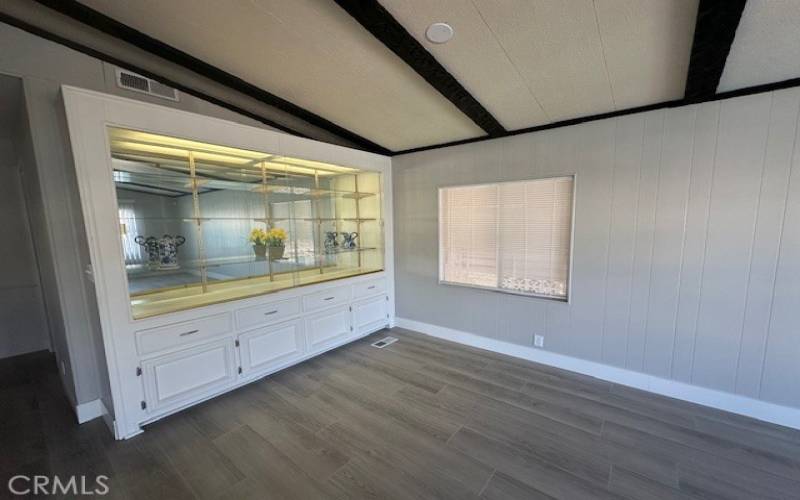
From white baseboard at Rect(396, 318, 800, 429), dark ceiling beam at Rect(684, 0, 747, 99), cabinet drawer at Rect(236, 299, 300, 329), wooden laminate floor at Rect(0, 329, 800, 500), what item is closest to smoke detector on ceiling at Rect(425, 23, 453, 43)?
dark ceiling beam at Rect(684, 0, 747, 99)

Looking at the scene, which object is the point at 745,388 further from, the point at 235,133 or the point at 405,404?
the point at 235,133

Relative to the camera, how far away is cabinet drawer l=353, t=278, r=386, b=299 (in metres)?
3.88

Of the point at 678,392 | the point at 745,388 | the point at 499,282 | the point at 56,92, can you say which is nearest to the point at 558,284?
the point at 499,282

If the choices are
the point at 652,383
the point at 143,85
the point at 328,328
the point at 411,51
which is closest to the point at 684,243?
the point at 652,383

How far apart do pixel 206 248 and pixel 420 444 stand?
8.48 ft

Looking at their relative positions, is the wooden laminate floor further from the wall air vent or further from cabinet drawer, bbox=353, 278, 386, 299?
the wall air vent

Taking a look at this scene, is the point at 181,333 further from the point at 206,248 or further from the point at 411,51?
the point at 411,51

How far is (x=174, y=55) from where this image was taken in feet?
7.80

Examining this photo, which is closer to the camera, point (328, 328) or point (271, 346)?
point (271, 346)

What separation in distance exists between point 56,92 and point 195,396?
257 cm

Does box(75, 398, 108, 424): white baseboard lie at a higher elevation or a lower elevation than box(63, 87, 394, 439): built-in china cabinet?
lower

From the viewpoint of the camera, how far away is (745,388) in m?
2.31

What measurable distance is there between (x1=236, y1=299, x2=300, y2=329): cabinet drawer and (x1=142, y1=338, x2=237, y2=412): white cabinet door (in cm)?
20

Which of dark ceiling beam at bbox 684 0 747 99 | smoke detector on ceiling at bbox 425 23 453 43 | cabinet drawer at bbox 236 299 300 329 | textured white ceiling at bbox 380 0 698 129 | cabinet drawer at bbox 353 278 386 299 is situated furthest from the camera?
cabinet drawer at bbox 353 278 386 299
